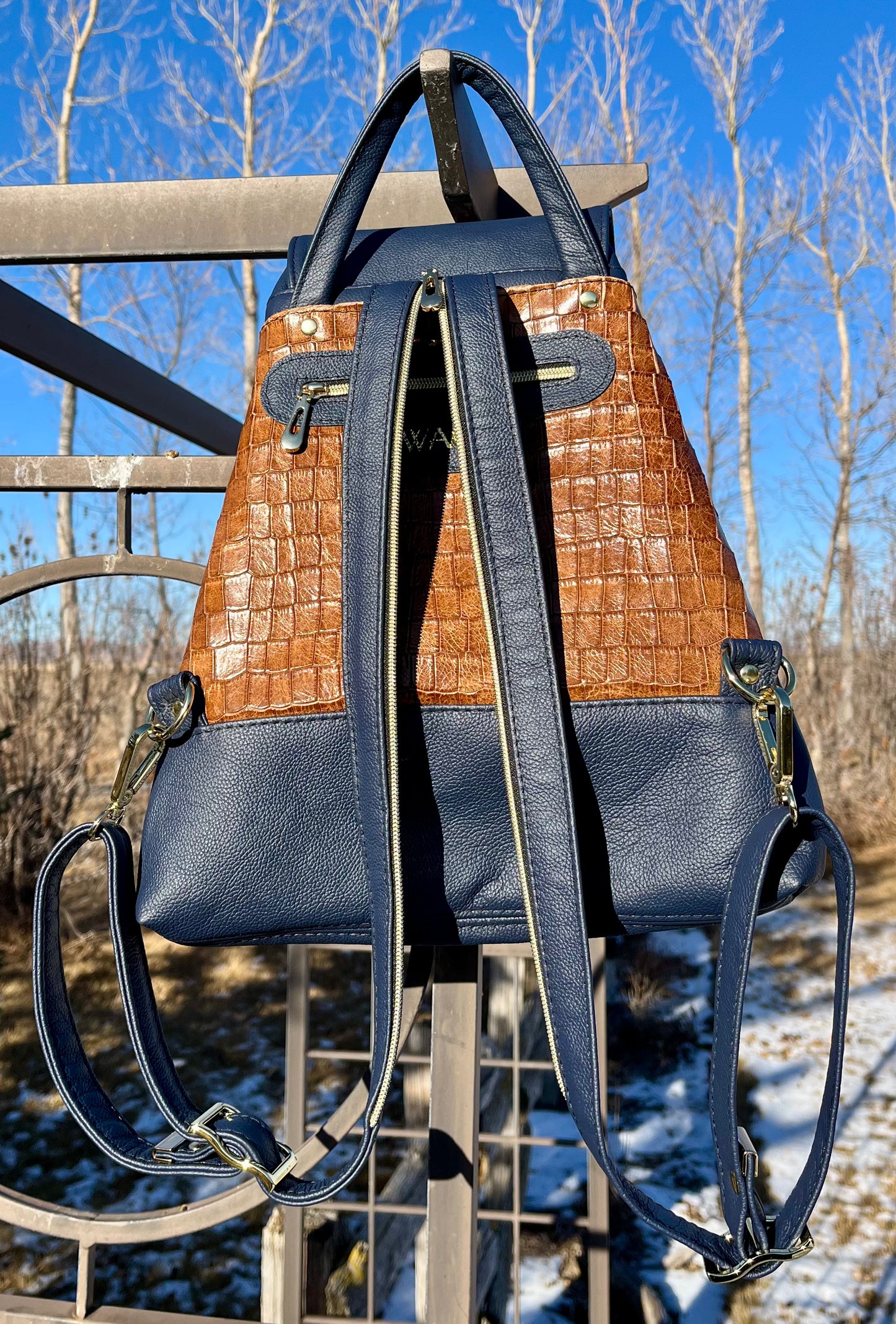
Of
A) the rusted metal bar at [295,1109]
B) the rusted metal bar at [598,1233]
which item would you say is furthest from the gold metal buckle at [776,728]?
the rusted metal bar at [295,1109]

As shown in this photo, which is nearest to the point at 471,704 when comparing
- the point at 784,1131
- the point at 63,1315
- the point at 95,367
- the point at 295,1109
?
the point at 63,1315

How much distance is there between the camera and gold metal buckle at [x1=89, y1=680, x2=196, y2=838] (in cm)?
73

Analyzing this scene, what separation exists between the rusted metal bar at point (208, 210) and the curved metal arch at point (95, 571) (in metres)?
0.44

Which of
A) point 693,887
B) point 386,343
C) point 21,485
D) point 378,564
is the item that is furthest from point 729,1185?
point 21,485

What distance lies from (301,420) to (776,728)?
449mm

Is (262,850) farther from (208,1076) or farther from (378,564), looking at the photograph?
(208,1076)

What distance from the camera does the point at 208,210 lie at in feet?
4.15

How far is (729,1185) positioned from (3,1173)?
5.17m

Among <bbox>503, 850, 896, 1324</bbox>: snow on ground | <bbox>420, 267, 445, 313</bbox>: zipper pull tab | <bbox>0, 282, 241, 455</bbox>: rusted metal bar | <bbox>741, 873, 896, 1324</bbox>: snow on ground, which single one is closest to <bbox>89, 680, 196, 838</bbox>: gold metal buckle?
<bbox>420, 267, 445, 313</bbox>: zipper pull tab

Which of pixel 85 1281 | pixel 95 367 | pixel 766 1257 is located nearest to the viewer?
pixel 766 1257

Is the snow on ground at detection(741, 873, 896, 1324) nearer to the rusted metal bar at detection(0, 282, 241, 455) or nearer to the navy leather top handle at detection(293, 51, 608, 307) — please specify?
the rusted metal bar at detection(0, 282, 241, 455)

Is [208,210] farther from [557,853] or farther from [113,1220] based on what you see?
[113,1220]

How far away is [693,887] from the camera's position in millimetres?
698

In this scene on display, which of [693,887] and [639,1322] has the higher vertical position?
[693,887]
